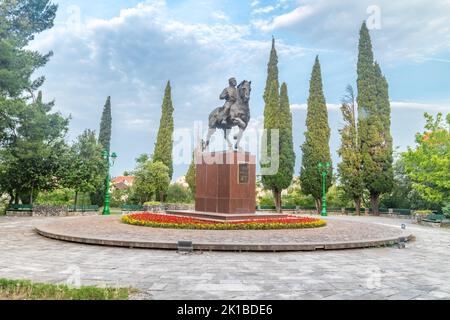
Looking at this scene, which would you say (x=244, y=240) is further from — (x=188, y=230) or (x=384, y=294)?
(x=384, y=294)

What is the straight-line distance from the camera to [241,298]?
493 centimetres

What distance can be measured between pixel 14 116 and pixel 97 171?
752 centimetres

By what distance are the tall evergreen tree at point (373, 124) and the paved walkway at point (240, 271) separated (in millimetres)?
20844

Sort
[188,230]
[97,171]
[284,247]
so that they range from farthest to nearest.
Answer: [97,171], [188,230], [284,247]

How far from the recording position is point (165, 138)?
3575cm

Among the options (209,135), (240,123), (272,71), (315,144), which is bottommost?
(209,135)

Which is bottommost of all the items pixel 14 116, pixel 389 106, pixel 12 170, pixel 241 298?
pixel 241 298

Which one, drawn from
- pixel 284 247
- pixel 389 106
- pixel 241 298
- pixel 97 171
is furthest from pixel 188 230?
pixel 389 106

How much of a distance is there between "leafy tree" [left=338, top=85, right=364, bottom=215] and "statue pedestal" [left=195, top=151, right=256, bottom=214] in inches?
679

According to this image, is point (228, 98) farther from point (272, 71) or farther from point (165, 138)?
point (165, 138)

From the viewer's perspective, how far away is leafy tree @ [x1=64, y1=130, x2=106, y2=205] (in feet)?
77.9

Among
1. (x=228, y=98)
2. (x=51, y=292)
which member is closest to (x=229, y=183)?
(x=228, y=98)

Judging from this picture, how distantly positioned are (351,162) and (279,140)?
6.61 meters

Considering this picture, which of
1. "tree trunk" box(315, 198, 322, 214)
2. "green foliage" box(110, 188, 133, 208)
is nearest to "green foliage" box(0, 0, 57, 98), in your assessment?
"green foliage" box(110, 188, 133, 208)
